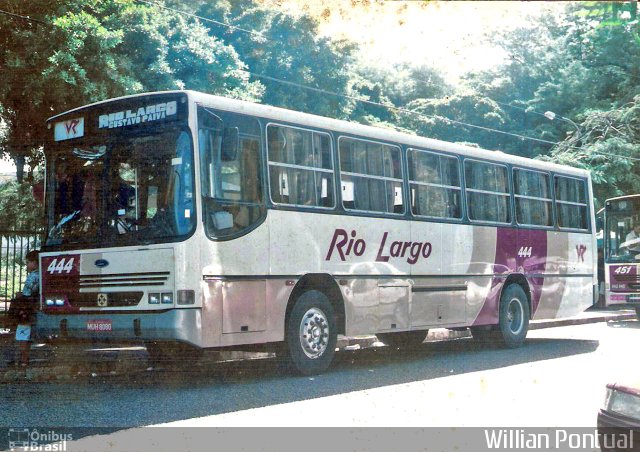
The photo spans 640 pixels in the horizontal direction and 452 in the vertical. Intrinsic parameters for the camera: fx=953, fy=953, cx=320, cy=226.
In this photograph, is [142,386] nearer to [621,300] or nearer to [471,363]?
[471,363]

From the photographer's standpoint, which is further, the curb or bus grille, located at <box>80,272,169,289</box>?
the curb

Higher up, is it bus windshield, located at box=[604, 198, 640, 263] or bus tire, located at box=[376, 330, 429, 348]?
bus windshield, located at box=[604, 198, 640, 263]

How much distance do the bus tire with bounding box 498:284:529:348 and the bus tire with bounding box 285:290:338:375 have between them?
476 cm

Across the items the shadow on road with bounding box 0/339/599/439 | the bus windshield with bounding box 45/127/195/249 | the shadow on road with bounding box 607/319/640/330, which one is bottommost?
the shadow on road with bounding box 607/319/640/330

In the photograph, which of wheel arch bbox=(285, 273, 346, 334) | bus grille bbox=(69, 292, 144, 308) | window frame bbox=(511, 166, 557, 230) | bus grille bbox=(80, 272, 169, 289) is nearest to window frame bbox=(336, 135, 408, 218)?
wheel arch bbox=(285, 273, 346, 334)

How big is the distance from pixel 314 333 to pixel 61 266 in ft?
10.5

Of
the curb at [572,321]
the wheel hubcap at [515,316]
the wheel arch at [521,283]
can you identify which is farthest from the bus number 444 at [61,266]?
the curb at [572,321]

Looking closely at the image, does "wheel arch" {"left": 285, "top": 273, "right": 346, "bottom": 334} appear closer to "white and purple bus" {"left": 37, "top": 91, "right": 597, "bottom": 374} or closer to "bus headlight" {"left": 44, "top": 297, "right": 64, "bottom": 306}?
"white and purple bus" {"left": 37, "top": 91, "right": 597, "bottom": 374}

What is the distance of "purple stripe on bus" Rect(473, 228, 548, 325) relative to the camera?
623 inches

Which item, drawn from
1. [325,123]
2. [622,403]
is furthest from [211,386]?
[622,403]

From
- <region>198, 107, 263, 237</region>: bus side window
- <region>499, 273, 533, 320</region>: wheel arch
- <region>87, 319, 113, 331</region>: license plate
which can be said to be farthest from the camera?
<region>499, 273, 533, 320</region>: wheel arch

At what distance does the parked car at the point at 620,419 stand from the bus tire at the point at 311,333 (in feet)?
20.1

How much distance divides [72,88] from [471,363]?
8653 millimetres

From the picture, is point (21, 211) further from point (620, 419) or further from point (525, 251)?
point (620, 419)
